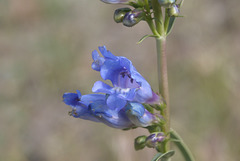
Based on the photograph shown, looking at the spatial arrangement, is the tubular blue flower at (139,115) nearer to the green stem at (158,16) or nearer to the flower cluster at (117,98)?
the flower cluster at (117,98)

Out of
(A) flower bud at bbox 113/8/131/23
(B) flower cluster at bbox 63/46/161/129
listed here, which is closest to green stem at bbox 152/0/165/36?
(A) flower bud at bbox 113/8/131/23

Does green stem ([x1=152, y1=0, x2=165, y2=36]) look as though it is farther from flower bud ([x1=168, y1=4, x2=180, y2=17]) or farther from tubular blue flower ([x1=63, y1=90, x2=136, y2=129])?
tubular blue flower ([x1=63, y1=90, x2=136, y2=129])

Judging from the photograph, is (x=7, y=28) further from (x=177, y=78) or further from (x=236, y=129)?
(x=236, y=129)

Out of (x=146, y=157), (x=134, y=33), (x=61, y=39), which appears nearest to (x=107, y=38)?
(x=134, y=33)

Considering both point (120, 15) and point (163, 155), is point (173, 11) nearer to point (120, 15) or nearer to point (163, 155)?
point (120, 15)

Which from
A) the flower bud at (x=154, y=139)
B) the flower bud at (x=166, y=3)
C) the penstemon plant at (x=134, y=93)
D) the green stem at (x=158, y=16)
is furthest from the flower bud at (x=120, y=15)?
the flower bud at (x=154, y=139)

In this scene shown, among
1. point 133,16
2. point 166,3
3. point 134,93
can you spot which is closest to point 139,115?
point 134,93
